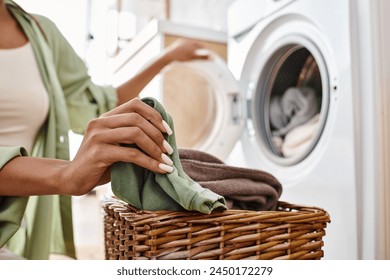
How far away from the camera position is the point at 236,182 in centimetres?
55

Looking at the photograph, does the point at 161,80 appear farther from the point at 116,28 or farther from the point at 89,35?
the point at 116,28

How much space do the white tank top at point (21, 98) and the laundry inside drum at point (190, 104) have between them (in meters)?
0.49

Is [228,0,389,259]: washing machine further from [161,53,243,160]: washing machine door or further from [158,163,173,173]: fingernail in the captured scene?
[158,163,173,173]: fingernail

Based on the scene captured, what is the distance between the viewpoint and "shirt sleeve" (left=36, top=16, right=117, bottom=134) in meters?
0.87

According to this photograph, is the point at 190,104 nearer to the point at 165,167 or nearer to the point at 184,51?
the point at 184,51

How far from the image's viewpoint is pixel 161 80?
46.9 inches

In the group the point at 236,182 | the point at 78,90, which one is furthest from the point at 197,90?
the point at 236,182

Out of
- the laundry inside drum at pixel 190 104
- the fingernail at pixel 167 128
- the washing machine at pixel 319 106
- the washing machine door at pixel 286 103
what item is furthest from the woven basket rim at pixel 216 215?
the laundry inside drum at pixel 190 104

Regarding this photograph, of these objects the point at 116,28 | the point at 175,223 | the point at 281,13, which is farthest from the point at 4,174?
the point at 116,28

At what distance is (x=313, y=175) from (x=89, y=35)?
5.71ft

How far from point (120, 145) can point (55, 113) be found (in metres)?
0.39

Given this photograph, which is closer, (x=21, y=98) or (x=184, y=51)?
(x=21, y=98)

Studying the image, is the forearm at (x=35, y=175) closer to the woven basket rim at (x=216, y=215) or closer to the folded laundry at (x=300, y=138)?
the woven basket rim at (x=216, y=215)

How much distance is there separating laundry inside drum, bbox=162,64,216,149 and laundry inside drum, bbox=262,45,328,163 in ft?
0.69
